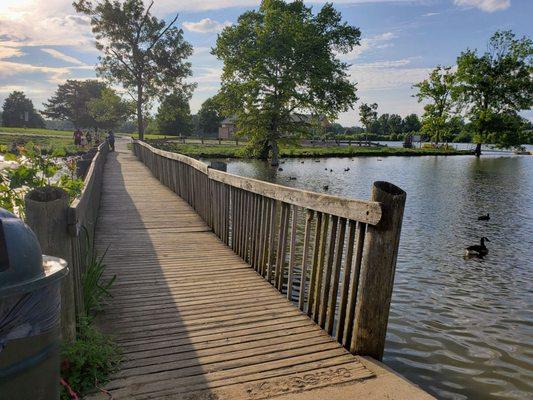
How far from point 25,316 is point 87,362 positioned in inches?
54.8

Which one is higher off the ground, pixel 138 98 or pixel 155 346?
pixel 138 98

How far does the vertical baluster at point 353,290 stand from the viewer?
139 inches

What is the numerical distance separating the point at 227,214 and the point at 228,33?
35.1 meters

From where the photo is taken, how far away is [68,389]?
2.73 metres

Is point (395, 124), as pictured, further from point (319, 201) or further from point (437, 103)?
point (319, 201)

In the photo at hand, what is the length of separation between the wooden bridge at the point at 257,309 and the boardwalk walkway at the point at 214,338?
0.01m

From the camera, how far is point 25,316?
1.89 metres

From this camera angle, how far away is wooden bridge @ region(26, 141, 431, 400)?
3.04 metres

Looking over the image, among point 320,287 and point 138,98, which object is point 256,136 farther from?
point 320,287

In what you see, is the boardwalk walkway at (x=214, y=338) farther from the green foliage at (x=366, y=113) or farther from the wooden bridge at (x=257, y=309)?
the green foliage at (x=366, y=113)

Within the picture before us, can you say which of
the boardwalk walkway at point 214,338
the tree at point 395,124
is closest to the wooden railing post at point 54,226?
the boardwalk walkway at point 214,338

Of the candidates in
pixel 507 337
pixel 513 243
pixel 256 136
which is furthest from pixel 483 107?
pixel 507 337

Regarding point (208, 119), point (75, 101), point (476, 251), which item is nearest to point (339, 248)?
point (476, 251)

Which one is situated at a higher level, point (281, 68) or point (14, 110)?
point (281, 68)
